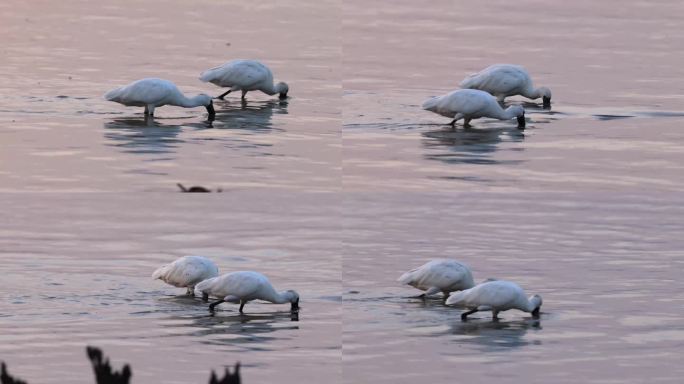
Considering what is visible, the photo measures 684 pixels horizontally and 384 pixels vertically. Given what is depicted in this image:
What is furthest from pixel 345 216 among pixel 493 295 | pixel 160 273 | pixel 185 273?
pixel 493 295

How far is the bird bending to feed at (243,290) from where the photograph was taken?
65.8 ft

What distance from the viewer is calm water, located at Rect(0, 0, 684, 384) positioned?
700 inches

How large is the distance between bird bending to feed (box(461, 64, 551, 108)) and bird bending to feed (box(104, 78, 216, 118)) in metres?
3.38

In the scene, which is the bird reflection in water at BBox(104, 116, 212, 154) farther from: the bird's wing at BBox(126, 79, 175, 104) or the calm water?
the bird's wing at BBox(126, 79, 175, 104)

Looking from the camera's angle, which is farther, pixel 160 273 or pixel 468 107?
pixel 468 107

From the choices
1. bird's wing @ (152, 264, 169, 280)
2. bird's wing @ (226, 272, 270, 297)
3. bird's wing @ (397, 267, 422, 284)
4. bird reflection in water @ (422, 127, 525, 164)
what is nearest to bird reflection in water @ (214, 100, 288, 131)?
bird reflection in water @ (422, 127, 525, 164)

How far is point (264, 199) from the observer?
2333 cm

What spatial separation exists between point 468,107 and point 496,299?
354 cm

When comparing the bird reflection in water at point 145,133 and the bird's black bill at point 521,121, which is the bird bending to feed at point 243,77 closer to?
the bird reflection in water at point 145,133

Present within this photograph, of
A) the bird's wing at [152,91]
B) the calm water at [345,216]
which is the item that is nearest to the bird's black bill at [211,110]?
the calm water at [345,216]

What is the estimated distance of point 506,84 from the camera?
2412cm

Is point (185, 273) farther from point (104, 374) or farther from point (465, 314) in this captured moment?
point (104, 374)

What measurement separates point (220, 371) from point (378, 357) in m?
1.34

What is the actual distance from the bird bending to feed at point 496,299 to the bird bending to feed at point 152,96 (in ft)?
15.8
